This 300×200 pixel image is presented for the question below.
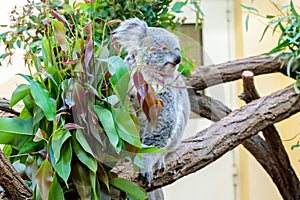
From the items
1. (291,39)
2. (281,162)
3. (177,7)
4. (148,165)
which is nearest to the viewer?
(148,165)

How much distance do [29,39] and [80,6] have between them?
0.22m

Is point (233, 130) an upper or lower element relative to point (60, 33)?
lower

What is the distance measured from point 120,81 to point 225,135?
2.23ft

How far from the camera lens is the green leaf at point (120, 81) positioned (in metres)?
1.06

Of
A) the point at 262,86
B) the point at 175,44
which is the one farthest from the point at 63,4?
the point at 262,86

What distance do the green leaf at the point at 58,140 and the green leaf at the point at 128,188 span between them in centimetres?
19

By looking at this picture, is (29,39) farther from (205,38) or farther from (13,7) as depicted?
(205,38)

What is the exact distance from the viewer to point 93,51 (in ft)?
3.52

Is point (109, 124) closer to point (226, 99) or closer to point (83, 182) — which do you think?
point (83, 182)

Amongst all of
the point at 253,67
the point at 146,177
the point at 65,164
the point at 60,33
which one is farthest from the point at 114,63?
the point at 253,67

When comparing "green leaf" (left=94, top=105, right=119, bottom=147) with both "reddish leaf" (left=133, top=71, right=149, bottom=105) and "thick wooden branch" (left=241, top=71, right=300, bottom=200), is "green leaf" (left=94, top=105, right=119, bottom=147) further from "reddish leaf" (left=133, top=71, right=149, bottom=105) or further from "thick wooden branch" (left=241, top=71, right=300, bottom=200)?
"thick wooden branch" (left=241, top=71, right=300, bottom=200)

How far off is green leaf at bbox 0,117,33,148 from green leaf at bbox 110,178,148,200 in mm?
240

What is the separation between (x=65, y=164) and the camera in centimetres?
104

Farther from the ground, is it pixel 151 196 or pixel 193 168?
pixel 193 168
